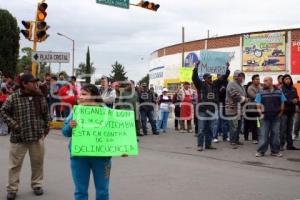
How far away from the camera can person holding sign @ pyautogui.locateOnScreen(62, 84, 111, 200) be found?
5.33 metres

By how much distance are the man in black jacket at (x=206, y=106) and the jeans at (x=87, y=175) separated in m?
7.12

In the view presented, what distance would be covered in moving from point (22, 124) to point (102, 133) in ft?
6.67

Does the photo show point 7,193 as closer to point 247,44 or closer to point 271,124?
point 271,124

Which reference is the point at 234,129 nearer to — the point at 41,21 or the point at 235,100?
the point at 235,100

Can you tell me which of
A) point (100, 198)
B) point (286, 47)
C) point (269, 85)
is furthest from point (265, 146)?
point (286, 47)

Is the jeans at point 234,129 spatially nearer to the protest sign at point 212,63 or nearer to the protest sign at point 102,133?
the protest sign at point 212,63

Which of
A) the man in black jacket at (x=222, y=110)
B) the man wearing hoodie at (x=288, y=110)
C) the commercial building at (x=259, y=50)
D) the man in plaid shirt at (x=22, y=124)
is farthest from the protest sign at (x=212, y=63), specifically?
the commercial building at (x=259, y=50)

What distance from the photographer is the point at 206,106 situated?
488 inches

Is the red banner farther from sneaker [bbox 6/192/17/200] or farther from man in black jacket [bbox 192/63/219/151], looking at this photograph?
sneaker [bbox 6/192/17/200]

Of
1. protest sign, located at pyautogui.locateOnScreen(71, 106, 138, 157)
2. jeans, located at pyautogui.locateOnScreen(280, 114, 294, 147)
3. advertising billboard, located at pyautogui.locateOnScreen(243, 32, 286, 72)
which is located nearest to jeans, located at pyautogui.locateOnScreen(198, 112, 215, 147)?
jeans, located at pyautogui.locateOnScreen(280, 114, 294, 147)

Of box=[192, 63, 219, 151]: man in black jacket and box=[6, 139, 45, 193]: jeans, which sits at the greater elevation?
box=[192, 63, 219, 151]: man in black jacket

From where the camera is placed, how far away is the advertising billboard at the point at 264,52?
129ft

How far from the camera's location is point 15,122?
279 inches

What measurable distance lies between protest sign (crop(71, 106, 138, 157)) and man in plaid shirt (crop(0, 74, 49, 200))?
1950 mm
